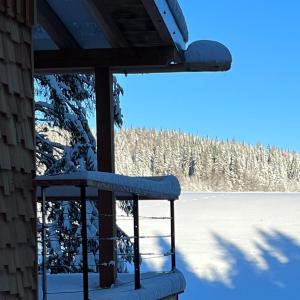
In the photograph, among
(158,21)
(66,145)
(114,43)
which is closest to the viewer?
(158,21)

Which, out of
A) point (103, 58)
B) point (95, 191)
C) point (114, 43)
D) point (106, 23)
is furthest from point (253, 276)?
point (106, 23)

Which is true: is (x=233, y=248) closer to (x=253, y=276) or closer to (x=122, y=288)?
(x=253, y=276)

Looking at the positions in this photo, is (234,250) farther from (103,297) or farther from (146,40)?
(103,297)

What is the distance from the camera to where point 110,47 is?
5516mm

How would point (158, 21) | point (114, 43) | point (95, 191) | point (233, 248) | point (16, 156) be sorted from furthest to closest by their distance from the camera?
point (233, 248)
point (95, 191)
point (114, 43)
point (158, 21)
point (16, 156)

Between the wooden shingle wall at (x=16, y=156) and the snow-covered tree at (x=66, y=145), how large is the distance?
536 cm

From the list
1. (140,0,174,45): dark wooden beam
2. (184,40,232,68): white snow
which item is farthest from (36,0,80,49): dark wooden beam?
(184,40,232,68): white snow

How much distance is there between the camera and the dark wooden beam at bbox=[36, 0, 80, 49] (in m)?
5.44

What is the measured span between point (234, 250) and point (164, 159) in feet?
82.8

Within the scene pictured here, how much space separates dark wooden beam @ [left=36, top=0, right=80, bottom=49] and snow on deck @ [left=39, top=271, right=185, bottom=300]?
195 cm

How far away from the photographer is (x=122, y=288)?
459 centimetres

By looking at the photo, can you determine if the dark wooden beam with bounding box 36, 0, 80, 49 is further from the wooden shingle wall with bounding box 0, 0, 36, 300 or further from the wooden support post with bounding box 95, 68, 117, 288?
the wooden shingle wall with bounding box 0, 0, 36, 300

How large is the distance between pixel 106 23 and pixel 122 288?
6.56 ft

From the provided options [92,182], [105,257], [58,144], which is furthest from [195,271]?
[92,182]
